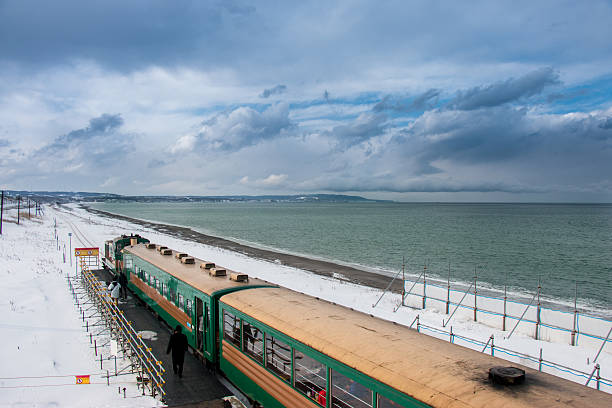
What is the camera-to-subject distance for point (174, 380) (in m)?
12.5

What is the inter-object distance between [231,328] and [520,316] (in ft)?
48.6

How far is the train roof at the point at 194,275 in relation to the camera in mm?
12812

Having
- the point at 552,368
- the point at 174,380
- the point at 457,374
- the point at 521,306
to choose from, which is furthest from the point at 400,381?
the point at 521,306

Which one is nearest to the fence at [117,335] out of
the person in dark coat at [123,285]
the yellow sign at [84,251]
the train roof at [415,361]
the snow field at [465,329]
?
the person in dark coat at [123,285]

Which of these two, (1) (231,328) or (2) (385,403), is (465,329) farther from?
(2) (385,403)

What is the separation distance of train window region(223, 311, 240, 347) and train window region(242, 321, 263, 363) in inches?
15.7

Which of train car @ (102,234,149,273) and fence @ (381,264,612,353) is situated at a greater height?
train car @ (102,234,149,273)

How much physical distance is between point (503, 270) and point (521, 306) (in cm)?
2807

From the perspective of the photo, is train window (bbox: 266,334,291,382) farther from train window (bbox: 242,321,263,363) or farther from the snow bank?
the snow bank

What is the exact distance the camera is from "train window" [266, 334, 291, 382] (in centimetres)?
885

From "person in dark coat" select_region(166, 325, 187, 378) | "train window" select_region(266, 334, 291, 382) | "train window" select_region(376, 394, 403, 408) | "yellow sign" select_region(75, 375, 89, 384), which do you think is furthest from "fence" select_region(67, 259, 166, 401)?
"train window" select_region(376, 394, 403, 408)

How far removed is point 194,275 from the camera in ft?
48.2

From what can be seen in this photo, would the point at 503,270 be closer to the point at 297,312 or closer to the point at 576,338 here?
the point at 576,338

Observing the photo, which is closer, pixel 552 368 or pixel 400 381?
pixel 400 381
